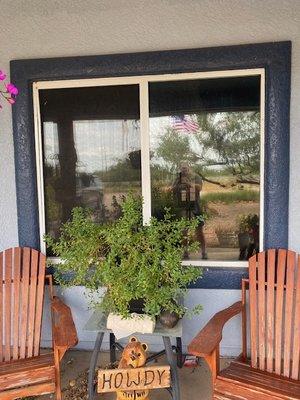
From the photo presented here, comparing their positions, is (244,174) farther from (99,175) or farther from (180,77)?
(99,175)

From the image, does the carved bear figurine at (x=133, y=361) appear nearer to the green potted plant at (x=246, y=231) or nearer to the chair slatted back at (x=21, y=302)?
the chair slatted back at (x=21, y=302)

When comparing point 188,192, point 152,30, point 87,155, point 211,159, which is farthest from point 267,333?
point 152,30

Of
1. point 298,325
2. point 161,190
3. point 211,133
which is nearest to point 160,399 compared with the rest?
point 298,325

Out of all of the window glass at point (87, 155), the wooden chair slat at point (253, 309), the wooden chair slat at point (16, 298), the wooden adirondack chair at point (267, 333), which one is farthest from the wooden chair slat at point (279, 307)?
the wooden chair slat at point (16, 298)

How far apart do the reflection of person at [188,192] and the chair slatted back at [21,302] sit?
1.08 m

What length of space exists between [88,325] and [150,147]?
50.4 inches

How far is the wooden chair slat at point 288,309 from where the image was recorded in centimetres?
219

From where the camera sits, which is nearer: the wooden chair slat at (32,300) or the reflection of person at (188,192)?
the wooden chair slat at (32,300)

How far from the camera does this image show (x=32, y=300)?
2502 millimetres

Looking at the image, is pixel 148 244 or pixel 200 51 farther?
pixel 200 51

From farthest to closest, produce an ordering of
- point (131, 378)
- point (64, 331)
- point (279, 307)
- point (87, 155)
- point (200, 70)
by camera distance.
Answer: point (87, 155)
point (200, 70)
point (279, 307)
point (64, 331)
point (131, 378)

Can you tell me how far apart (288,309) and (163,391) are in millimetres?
945

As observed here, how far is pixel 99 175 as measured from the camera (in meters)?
2.96

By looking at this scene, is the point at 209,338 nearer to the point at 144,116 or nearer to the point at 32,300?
the point at 32,300
